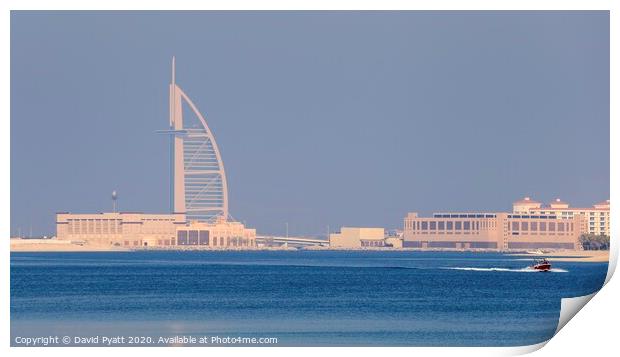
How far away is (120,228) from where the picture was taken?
64.6 m

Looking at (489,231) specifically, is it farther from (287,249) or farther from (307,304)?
(307,304)

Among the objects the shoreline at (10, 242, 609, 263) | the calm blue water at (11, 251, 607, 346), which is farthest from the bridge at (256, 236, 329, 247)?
the calm blue water at (11, 251, 607, 346)

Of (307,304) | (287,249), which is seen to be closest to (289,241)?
(287,249)

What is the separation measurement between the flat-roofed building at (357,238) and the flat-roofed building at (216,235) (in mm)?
3790

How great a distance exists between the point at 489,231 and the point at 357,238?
551cm

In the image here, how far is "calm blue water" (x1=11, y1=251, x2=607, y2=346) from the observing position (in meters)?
20.0

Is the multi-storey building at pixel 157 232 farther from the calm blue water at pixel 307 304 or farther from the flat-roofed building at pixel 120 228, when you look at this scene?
the calm blue water at pixel 307 304

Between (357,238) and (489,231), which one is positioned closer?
(489,231)
